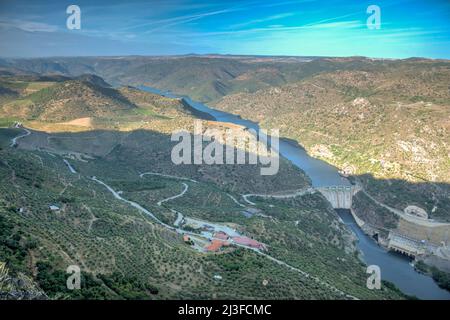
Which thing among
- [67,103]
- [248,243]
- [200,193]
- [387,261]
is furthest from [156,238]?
[67,103]

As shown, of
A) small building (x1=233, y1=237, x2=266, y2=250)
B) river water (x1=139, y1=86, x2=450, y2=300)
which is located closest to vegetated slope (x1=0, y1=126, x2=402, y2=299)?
small building (x1=233, y1=237, x2=266, y2=250)

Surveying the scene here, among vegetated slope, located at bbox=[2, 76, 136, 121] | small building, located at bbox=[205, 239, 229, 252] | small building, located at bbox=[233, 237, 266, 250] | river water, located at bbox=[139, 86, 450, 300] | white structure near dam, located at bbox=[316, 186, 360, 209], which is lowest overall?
river water, located at bbox=[139, 86, 450, 300]

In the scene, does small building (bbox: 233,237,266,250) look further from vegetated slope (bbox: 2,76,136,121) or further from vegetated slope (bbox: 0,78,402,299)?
vegetated slope (bbox: 2,76,136,121)

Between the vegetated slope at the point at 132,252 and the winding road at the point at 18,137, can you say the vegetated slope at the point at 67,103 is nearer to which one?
the winding road at the point at 18,137

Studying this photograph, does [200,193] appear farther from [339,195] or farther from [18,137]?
[18,137]

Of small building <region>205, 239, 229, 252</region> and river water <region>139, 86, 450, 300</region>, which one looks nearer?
small building <region>205, 239, 229, 252</region>

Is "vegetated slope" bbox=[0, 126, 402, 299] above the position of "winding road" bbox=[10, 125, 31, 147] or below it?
below
